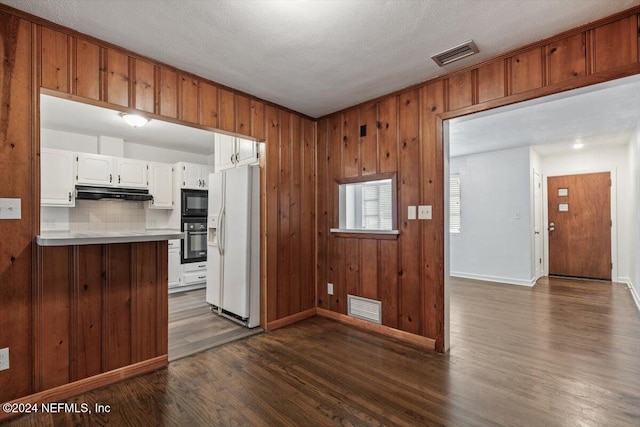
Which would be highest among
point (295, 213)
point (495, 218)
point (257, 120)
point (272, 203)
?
point (257, 120)

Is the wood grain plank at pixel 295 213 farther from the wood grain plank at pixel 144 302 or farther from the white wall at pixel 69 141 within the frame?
the white wall at pixel 69 141

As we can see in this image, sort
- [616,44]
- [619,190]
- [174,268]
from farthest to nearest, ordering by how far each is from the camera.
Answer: [619,190] < [174,268] < [616,44]

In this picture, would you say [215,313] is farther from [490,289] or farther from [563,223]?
[563,223]

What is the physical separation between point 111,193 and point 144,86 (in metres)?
2.80

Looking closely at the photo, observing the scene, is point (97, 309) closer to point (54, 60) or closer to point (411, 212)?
point (54, 60)

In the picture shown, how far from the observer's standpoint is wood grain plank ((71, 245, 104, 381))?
7.14 ft

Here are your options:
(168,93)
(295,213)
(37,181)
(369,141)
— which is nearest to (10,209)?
(37,181)

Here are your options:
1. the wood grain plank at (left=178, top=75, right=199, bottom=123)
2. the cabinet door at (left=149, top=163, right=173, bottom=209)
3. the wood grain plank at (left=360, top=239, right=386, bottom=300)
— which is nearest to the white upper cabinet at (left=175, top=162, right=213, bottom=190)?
the cabinet door at (left=149, top=163, right=173, bottom=209)

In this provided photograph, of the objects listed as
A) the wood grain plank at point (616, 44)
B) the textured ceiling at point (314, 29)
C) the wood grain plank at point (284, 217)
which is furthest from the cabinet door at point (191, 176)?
the wood grain plank at point (616, 44)

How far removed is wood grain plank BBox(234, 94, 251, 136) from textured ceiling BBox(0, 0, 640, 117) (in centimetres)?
35

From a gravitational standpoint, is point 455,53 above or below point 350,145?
above

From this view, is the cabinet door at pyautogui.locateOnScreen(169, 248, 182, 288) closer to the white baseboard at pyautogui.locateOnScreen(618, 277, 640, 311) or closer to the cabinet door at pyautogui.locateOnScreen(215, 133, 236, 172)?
the cabinet door at pyautogui.locateOnScreen(215, 133, 236, 172)

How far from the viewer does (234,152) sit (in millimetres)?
3850

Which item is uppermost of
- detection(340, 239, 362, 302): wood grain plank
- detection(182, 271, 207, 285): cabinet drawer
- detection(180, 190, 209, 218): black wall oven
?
detection(180, 190, 209, 218): black wall oven
